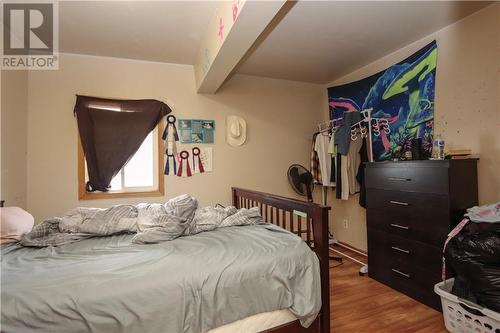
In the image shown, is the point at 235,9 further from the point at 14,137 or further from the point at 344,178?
the point at 14,137

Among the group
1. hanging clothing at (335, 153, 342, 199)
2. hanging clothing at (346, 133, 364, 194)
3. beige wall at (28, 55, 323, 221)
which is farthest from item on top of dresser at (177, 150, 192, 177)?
hanging clothing at (346, 133, 364, 194)

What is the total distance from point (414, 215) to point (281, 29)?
1.94 m

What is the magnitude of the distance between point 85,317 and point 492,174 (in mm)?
2785

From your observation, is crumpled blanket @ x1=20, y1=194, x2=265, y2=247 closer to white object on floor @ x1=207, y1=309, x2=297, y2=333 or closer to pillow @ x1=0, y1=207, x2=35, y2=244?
pillow @ x1=0, y1=207, x2=35, y2=244

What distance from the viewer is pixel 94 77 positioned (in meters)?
2.73

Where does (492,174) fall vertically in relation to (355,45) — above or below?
below

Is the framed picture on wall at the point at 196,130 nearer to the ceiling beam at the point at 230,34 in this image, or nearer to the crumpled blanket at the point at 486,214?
the ceiling beam at the point at 230,34

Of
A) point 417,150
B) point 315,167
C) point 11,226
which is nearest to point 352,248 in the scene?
point 315,167

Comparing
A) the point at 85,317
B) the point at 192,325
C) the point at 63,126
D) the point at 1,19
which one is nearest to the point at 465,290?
the point at 192,325

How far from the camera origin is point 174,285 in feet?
3.94

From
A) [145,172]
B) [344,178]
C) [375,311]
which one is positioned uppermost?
[145,172]

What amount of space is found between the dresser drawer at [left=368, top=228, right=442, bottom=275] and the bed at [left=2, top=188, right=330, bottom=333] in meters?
1.07

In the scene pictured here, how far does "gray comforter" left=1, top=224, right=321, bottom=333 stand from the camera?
3.46 ft

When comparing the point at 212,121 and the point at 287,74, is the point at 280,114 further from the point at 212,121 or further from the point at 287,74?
the point at 212,121
